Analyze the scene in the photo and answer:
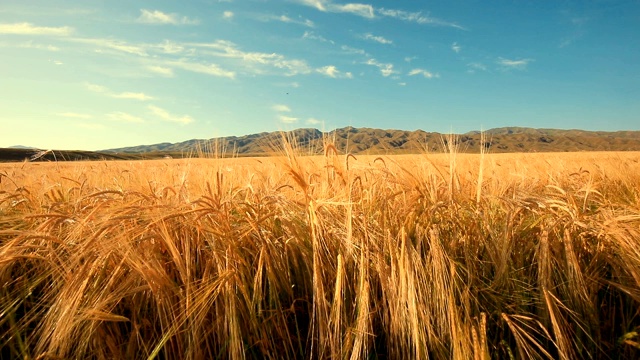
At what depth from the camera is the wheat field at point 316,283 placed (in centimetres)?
146

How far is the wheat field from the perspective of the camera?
1.46 meters

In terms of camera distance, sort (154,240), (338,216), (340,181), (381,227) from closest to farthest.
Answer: (154,240) → (381,227) → (338,216) → (340,181)

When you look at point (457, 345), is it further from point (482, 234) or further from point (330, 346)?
point (482, 234)

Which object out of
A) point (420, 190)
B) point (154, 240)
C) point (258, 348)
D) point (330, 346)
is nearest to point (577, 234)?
point (420, 190)

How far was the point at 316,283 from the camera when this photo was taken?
1.61 m

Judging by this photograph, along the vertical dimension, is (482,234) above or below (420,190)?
below

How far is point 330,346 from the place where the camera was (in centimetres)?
159

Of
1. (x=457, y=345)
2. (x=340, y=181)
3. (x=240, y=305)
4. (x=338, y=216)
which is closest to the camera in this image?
(x=457, y=345)

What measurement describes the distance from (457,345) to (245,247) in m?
1.16

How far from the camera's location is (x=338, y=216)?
2.07 meters

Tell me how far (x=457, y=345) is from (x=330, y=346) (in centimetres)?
60

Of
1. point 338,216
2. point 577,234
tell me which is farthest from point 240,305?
point 577,234

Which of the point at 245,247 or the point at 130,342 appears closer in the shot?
the point at 130,342

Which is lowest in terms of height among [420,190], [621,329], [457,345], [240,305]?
[621,329]
